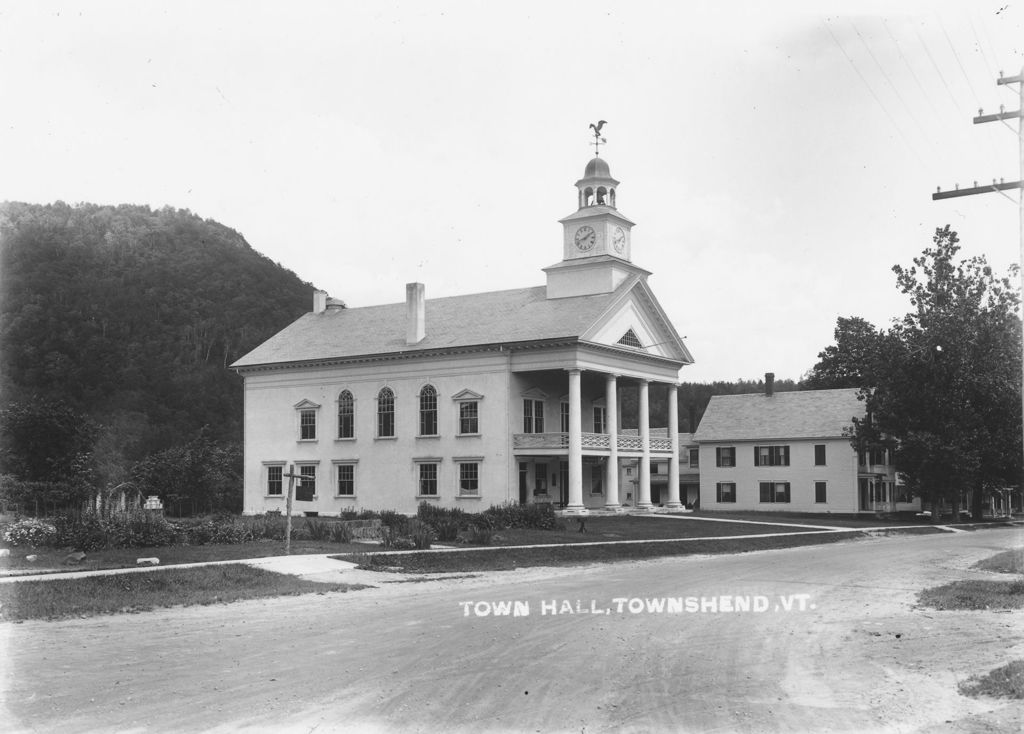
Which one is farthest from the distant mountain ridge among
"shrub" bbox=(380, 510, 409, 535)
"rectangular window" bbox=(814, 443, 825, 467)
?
"shrub" bbox=(380, 510, 409, 535)

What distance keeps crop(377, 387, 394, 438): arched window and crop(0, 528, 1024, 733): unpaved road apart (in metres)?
33.8

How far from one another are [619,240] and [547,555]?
1056 inches

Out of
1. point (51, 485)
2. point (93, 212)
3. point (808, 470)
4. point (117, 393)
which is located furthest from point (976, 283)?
point (93, 212)

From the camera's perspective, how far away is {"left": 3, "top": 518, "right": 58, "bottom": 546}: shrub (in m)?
24.7

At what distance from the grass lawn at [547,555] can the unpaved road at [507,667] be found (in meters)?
5.27

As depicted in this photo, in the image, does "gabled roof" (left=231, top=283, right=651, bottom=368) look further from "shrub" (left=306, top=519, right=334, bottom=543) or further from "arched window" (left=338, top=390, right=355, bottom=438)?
"shrub" (left=306, top=519, right=334, bottom=543)

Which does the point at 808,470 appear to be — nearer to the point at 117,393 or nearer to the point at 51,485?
the point at 51,485

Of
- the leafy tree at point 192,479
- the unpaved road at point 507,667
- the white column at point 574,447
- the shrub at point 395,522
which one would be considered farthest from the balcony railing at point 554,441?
the unpaved road at point 507,667

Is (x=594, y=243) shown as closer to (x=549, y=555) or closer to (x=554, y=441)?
(x=554, y=441)

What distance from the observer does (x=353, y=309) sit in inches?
2411

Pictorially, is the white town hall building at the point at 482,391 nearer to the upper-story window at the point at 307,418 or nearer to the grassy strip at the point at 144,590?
the upper-story window at the point at 307,418

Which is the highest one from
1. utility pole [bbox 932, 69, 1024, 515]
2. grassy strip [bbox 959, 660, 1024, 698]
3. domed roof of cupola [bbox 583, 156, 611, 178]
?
domed roof of cupola [bbox 583, 156, 611, 178]

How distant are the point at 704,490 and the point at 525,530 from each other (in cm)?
3813

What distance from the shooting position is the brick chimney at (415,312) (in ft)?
175
